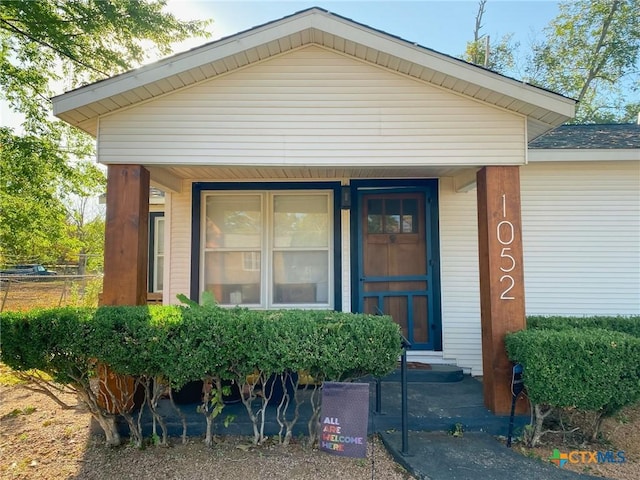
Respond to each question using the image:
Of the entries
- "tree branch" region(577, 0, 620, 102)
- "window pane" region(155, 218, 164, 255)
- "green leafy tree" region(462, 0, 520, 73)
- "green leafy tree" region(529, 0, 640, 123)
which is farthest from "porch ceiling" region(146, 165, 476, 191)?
"green leafy tree" region(462, 0, 520, 73)

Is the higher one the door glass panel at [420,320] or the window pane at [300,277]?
the window pane at [300,277]

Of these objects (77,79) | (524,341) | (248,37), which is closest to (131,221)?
(248,37)

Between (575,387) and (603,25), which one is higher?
(603,25)

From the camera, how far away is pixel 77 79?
27.8 feet

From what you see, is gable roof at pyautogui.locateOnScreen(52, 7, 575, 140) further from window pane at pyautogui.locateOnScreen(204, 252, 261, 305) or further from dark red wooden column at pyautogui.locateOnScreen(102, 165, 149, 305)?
window pane at pyautogui.locateOnScreen(204, 252, 261, 305)

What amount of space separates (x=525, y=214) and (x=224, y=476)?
506 cm

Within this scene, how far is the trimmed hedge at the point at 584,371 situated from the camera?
312cm

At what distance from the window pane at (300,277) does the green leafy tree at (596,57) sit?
1311 cm

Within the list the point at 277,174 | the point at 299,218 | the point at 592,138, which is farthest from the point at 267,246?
the point at 592,138

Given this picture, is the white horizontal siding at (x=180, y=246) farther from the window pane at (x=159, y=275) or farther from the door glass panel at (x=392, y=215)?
the door glass panel at (x=392, y=215)

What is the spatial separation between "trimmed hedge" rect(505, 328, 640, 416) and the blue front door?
1970 mm

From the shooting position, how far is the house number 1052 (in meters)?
3.71

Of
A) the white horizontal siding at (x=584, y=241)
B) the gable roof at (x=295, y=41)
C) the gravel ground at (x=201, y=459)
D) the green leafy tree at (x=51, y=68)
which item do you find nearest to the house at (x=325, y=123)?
the gable roof at (x=295, y=41)

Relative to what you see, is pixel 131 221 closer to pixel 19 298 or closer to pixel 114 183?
pixel 114 183
